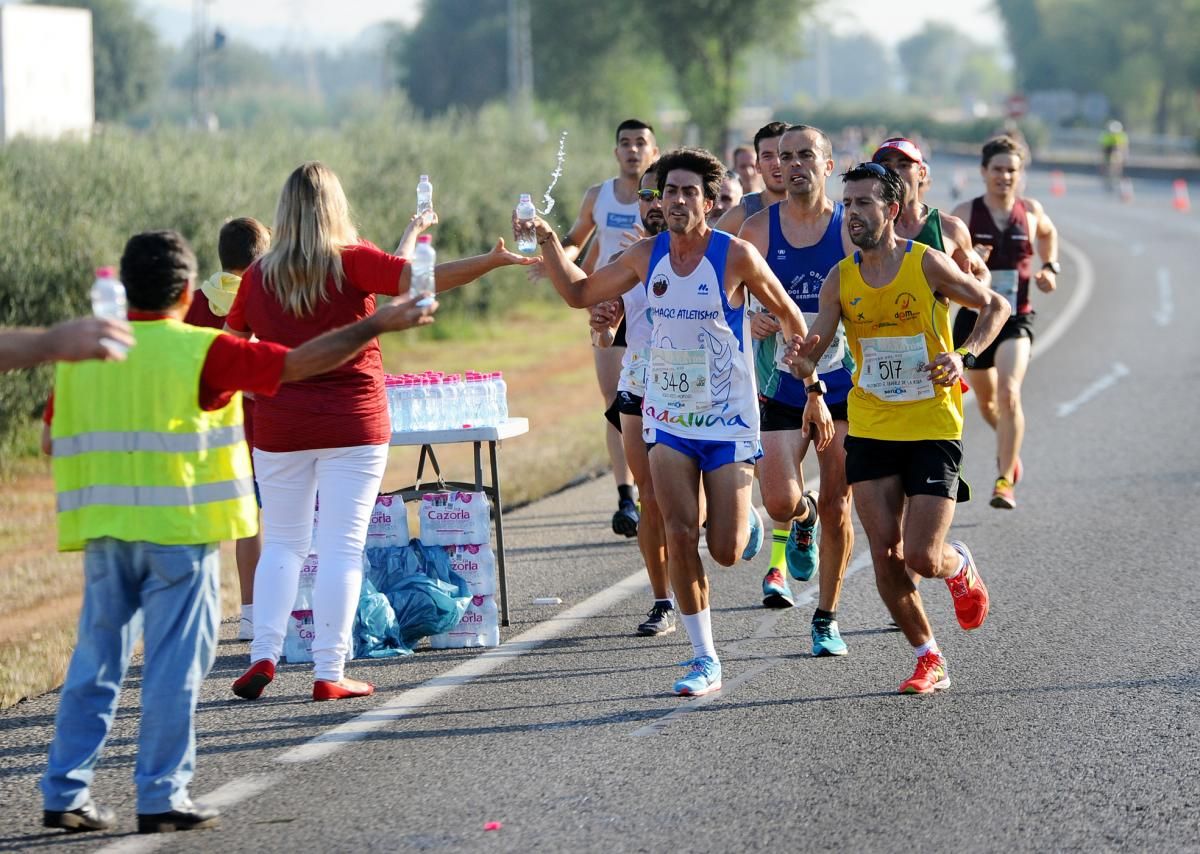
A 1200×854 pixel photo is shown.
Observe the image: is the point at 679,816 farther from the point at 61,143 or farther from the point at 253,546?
the point at 61,143

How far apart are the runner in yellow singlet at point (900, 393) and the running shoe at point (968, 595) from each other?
0.21 feet

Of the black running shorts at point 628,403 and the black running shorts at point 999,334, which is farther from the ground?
the black running shorts at point 999,334

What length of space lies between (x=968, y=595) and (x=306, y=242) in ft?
9.73

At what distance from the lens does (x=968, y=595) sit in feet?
24.9

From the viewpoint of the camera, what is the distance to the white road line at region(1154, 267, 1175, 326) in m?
24.7

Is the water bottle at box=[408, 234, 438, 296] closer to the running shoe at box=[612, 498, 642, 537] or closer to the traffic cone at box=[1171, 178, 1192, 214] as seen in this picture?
the running shoe at box=[612, 498, 642, 537]

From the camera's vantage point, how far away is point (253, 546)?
8.62 metres

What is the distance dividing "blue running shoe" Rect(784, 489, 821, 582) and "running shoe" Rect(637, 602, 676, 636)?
0.97 meters

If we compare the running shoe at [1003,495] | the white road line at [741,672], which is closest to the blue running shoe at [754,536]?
the white road line at [741,672]

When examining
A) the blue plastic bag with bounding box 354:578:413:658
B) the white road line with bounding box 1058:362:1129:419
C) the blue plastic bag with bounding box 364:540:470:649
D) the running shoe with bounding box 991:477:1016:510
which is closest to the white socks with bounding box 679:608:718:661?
the blue plastic bag with bounding box 364:540:470:649

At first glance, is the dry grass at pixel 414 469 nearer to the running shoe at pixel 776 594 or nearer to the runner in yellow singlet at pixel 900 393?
the running shoe at pixel 776 594

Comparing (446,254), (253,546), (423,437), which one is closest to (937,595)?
(423,437)

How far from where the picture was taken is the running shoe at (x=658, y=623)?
8.47m

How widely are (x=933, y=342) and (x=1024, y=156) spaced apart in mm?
4924
